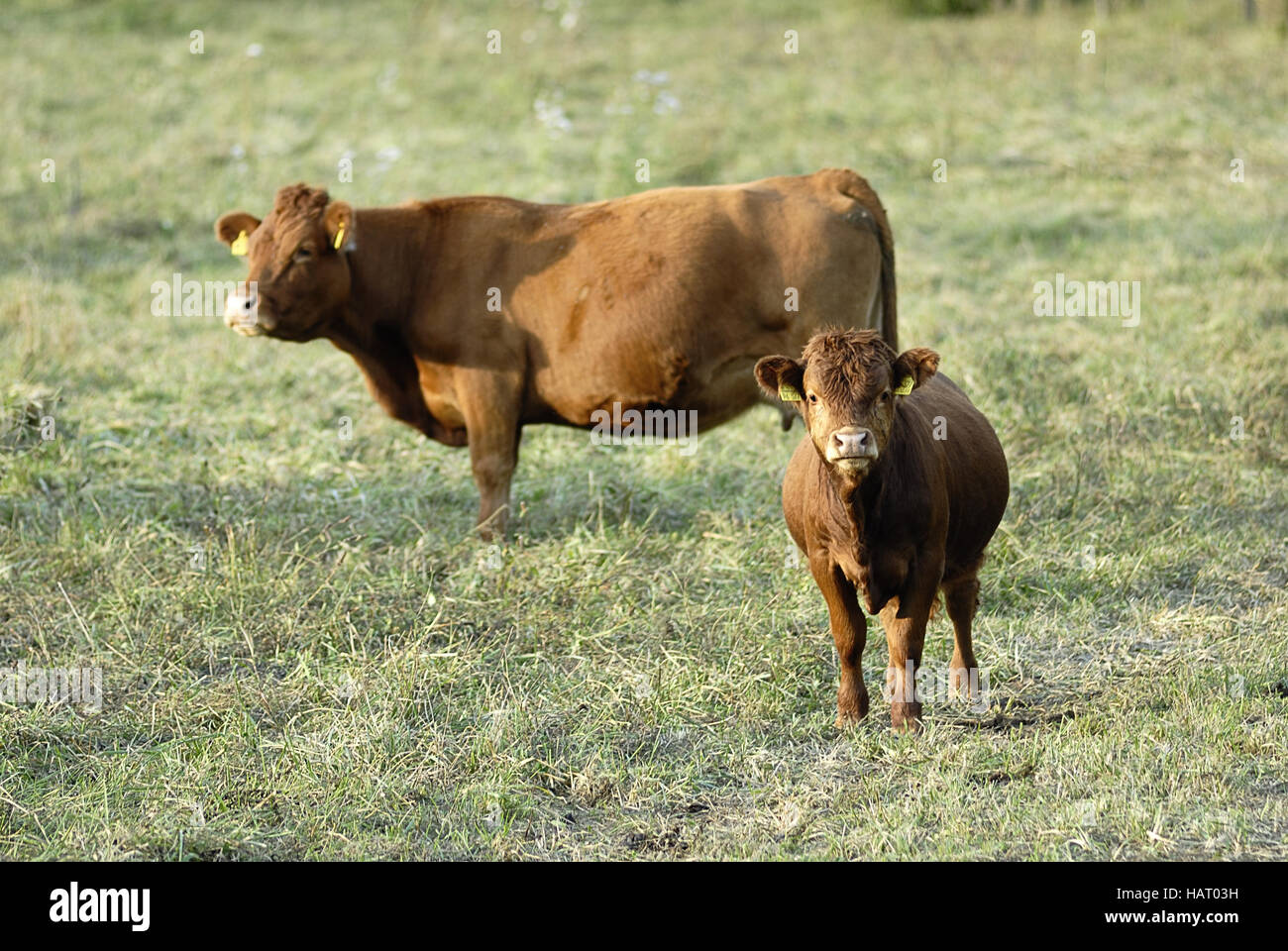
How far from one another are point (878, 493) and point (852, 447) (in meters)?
0.44

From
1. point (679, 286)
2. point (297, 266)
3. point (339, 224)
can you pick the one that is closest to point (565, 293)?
point (679, 286)

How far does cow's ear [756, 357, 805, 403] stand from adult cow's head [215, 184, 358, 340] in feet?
10.9

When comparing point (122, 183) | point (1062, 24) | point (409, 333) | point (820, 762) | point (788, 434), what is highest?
point (1062, 24)

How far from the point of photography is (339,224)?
297 inches

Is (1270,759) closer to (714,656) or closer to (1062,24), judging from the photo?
(714,656)

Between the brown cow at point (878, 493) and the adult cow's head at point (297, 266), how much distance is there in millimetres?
3169

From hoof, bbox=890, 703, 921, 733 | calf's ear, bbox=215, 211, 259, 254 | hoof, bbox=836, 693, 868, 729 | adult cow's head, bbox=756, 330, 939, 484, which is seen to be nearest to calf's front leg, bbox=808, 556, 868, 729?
hoof, bbox=836, 693, 868, 729

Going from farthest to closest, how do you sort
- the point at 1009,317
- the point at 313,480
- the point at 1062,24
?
the point at 1062,24
the point at 1009,317
the point at 313,480

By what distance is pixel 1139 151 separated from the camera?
1500 cm

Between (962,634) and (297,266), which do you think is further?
(297,266)

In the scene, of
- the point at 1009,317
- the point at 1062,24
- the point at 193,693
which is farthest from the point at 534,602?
the point at 1062,24

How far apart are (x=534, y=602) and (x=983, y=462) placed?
7.27ft

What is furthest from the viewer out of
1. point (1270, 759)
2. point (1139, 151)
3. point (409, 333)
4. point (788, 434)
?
point (1139, 151)

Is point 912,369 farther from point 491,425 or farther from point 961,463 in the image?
point 491,425
